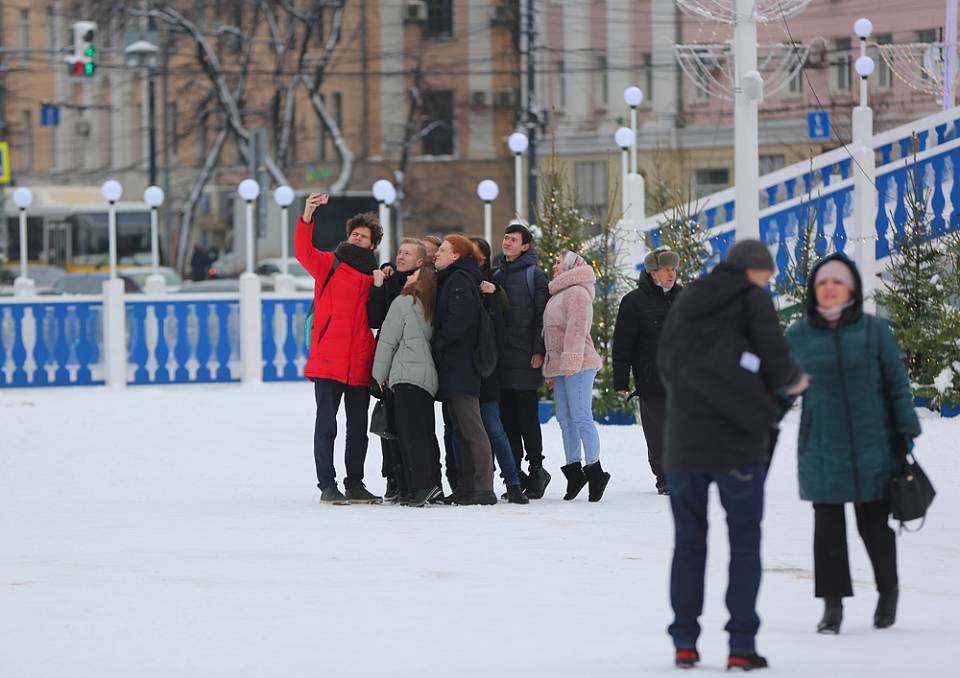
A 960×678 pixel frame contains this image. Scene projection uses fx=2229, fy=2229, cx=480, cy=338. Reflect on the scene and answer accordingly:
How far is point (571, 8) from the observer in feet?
185

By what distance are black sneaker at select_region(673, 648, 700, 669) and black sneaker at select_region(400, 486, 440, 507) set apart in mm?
5377

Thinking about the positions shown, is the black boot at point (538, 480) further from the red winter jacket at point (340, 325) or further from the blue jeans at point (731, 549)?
the blue jeans at point (731, 549)

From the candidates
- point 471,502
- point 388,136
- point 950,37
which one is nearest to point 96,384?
point 950,37

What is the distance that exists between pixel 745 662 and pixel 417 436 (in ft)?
17.8

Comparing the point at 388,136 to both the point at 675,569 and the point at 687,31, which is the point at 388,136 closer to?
the point at 687,31

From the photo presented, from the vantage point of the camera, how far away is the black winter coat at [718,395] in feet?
24.7

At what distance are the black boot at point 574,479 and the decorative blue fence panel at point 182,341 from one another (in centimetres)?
1239

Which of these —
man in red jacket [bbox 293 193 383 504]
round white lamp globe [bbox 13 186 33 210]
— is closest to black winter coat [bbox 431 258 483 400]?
man in red jacket [bbox 293 193 383 504]

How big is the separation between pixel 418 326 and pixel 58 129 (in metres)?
62.4

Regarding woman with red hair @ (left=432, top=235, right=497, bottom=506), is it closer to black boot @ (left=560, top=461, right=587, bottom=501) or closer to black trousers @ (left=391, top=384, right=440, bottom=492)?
black trousers @ (left=391, top=384, right=440, bottom=492)

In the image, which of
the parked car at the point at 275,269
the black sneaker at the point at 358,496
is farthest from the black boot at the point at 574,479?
the parked car at the point at 275,269

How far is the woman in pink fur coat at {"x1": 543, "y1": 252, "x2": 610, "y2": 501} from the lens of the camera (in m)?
13.2

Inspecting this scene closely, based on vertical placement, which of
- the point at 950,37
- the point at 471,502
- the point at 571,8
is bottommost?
the point at 471,502

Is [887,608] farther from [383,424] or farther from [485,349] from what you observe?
[383,424]
